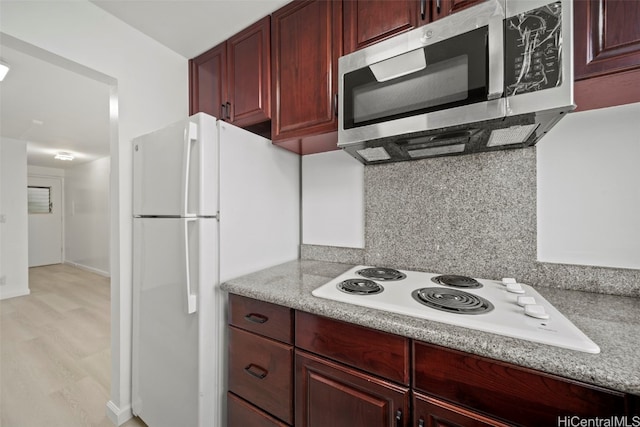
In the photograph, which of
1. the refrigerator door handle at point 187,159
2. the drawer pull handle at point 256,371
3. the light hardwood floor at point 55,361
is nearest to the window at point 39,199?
the light hardwood floor at point 55,361

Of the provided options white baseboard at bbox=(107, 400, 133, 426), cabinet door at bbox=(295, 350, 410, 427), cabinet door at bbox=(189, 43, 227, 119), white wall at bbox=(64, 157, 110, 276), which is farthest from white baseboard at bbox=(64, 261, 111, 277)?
cabinet door at bbox=(295, 350, 410, 427)

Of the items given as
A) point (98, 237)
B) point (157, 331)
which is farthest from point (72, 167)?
point (157, 331)

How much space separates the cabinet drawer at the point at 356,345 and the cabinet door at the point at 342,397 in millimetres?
33

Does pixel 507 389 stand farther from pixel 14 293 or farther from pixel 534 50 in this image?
pixel 14 293

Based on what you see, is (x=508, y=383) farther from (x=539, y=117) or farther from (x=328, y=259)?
(x=328, y=259)

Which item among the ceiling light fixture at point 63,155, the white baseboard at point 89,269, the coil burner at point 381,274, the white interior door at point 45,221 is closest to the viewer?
the coil burner at point 381,274

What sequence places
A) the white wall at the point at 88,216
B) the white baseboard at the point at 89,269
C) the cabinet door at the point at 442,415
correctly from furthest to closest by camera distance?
the white wall at the point at 88,216 < the white baseboard at the point at 89,269 < the cabinet door at the point at 442,415

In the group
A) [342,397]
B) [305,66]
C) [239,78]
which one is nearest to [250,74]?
[239,78]

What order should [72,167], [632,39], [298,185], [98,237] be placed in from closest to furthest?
1. [632,39]
2. [298,185]
3. [98,237]
4. [72,167]

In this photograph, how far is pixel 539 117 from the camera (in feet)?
2.80

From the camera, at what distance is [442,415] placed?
2.35 ft

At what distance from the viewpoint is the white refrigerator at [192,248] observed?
117 centimetres

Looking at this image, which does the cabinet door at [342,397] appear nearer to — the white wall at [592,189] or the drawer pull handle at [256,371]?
the drawer pull handle at [256,371]

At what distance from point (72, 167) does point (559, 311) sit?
30.2 ft
